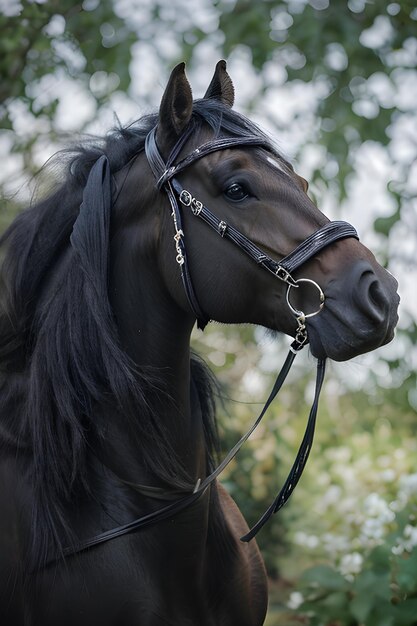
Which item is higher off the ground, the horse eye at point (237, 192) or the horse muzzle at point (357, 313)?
the horse eye at point (237, 192)

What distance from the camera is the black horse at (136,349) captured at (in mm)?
2021

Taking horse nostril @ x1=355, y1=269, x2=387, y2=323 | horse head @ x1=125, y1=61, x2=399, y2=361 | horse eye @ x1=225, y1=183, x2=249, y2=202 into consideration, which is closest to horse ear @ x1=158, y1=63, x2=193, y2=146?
horse head @ x1=125, y1=61, x2=399, y2=361

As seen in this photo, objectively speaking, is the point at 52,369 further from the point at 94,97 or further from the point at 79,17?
the point at 94,97

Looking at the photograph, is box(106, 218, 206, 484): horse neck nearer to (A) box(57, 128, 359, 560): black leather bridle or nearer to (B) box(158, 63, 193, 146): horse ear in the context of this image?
(A) box(57, 128, 359, 560): black leather bridle

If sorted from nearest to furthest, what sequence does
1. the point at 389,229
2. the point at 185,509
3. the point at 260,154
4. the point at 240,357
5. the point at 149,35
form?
1. the point at 260,154
2. the point at 185,509
3. the point at 389,229
4. the point at 149,35
5. the point at 240,357

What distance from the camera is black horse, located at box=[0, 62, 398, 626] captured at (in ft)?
6.63

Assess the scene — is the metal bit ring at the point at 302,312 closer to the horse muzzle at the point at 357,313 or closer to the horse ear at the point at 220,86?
the horse muzzle at the point at 357,313

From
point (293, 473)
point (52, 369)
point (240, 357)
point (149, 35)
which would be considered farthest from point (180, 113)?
point (240, 357)

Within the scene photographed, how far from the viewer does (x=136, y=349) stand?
218 centimetres

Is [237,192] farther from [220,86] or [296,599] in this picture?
[296,599]

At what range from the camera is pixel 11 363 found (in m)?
2.36

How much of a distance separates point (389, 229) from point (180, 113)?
2385mm

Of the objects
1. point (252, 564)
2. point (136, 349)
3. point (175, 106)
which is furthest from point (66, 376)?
point (252, 564)

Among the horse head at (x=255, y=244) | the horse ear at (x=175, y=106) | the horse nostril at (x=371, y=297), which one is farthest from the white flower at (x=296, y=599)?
the horse ear at (x=175, y=106)
